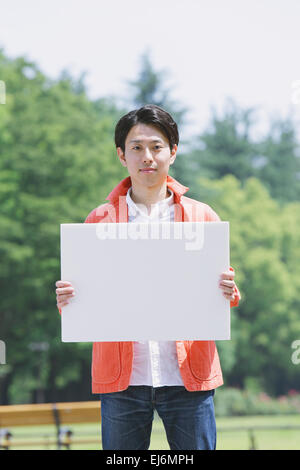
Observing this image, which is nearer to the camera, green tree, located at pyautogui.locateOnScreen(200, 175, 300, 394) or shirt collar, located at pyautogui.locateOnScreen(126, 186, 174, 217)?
shirt collar, located at pyautogui.locateOnScreen(126, 186, 174, 217)

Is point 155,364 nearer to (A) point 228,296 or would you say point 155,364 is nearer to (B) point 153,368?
(B) point 153,368

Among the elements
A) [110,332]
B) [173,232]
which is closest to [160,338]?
[110,332]

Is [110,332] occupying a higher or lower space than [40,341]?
higher

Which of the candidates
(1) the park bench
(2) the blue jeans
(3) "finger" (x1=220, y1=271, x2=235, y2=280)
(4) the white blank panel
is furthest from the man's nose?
(1) the park bench

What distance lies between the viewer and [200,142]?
3800 centimetres

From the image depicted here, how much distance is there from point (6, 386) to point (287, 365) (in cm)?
1359

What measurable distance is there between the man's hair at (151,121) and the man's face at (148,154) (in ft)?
0.06

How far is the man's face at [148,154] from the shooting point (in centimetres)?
289

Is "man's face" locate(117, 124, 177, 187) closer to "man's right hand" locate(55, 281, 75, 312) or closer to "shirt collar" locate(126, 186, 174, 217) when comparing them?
"shirt collar" locate(126, 186, 174, 217)

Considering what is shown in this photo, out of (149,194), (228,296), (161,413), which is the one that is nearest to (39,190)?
(149,194)

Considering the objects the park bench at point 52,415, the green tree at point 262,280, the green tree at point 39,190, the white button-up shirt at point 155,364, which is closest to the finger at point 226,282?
the white button-up shirt at point 155,364

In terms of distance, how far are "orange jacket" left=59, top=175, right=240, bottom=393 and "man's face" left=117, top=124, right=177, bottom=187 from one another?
13cm

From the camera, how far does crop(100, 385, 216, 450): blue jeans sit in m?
2.80
